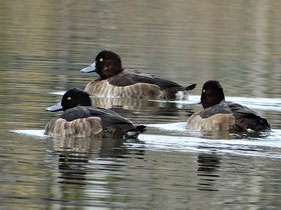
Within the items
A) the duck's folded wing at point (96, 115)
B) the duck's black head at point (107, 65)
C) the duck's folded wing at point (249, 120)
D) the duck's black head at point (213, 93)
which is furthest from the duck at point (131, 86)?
the duck's folded wing at point (96, 115)

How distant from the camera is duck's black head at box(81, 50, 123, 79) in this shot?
850 inches

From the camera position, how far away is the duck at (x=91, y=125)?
47.0 ft

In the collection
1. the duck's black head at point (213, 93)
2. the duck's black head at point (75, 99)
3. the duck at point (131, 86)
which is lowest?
the duck at point (131, 86)

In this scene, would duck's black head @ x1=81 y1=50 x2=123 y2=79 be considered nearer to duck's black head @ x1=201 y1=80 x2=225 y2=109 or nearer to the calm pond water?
the calm pond water

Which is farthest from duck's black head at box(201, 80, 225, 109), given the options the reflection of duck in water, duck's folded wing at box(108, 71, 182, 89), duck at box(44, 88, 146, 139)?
the reflection of duck in water

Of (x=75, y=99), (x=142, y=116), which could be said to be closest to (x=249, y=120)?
(x=142, y=116)

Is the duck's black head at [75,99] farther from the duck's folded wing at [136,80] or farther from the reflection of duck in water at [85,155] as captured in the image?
the duck's folded wing at [136,80]

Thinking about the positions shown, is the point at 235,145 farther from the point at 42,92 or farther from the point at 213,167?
the point at 42,92

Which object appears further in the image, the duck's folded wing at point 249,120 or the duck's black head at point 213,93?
the duck's black head at point 213,93

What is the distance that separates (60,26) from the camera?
34719 mm

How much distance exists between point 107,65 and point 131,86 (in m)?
Result: 1.01

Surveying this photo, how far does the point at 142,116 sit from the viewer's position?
17.5 metres

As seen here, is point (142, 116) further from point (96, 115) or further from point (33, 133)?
point (33, 133)

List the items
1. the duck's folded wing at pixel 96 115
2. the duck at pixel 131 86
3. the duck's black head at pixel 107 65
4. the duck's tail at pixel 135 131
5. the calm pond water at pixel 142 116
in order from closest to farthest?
the calm pond water at pixel 142 116, the duck's tail at pixel 135 131, the duck's folded wing at pixel 96 115, the duck at pixel 131 86, the duck's black head at pixel 107 65
